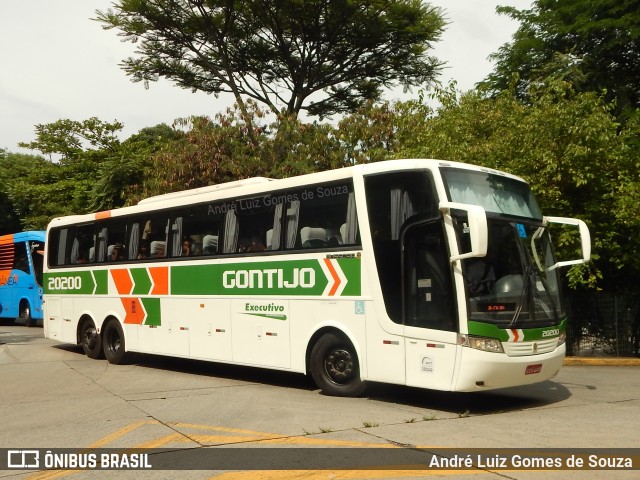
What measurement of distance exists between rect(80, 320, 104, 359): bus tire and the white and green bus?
1974mm

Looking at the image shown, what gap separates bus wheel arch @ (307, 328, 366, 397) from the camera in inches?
427

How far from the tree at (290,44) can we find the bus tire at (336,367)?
59.3 ft

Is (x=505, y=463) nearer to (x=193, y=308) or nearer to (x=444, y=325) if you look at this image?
(x=444, y=325)

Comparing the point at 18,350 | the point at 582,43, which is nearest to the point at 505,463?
the point at 18,350

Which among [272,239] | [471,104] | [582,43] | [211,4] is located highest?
[211,4]

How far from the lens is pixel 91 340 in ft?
55.0

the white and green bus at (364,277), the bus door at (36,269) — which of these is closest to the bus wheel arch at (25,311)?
the bus door at (36,269)

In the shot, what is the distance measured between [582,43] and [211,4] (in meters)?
13.3

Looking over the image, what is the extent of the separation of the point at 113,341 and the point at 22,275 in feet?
42.7

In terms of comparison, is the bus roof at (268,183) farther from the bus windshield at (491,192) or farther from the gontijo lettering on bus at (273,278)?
the gontijo lettering on bus at (273,278)

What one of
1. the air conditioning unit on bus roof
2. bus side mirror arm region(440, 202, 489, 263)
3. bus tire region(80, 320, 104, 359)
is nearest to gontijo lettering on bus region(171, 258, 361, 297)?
the air conditioning unit on bus roof

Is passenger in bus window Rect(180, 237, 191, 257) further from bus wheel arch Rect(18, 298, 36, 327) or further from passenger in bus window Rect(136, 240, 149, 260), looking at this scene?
bus wheel arch Rect(18, 298, 36, 327)

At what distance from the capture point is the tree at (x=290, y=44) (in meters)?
28.5

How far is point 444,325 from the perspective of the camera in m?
9.59
